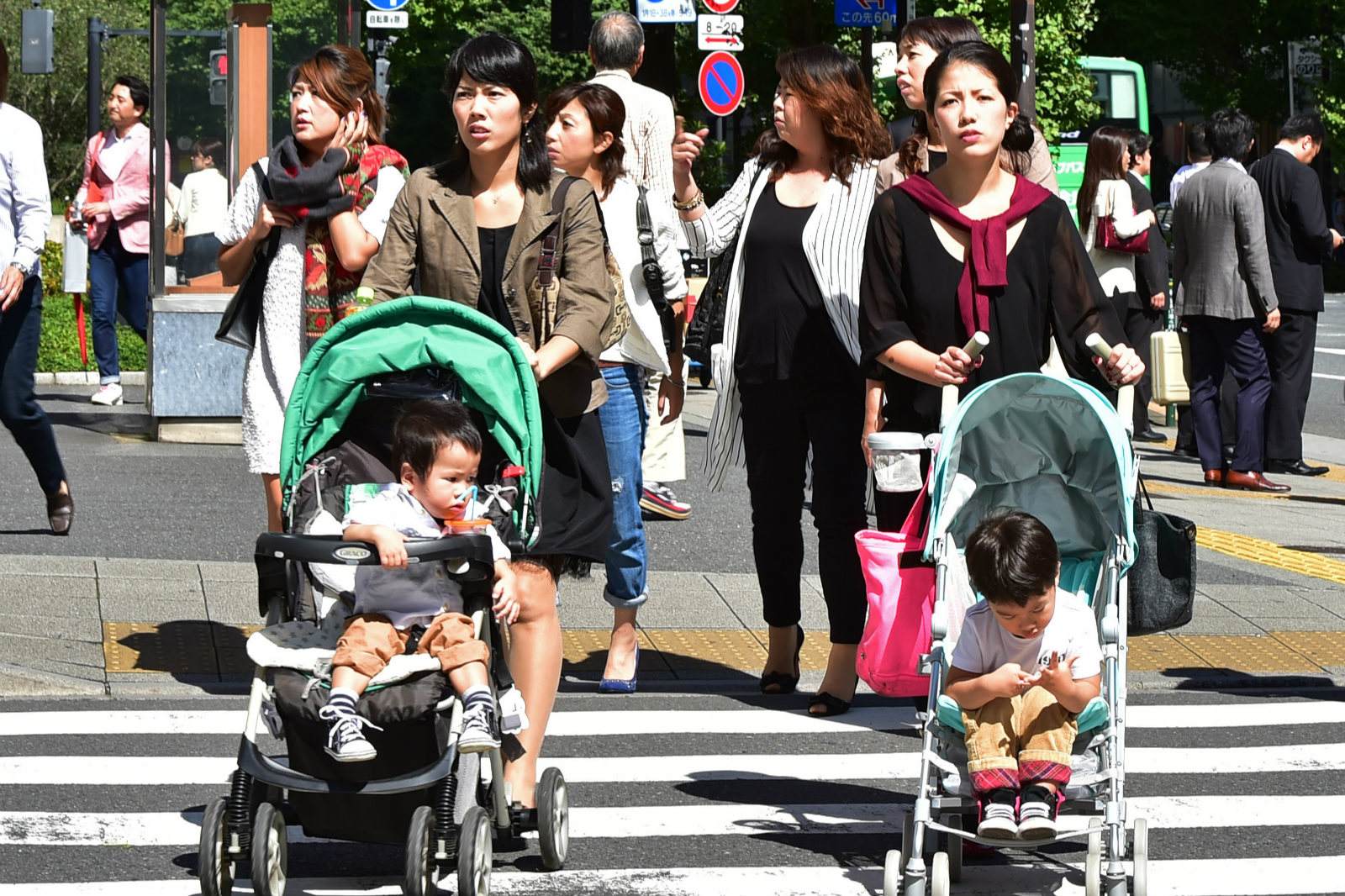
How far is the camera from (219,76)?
1387 cm

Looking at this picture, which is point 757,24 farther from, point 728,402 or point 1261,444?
point 728,402

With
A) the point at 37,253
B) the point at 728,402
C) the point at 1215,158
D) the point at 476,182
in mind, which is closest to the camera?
the point at 476,182

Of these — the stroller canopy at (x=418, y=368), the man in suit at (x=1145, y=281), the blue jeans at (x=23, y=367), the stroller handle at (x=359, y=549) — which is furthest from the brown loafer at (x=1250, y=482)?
the stroller handle at (x=359, y=549)

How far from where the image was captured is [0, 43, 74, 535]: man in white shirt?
9281 millimetres

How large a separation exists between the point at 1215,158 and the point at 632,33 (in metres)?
4.83

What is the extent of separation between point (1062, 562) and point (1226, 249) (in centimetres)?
783

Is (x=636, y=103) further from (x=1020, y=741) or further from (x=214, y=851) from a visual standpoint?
(x=214, y=851)

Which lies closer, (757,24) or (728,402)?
(728,402)

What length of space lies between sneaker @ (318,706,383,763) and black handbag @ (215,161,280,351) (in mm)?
2791

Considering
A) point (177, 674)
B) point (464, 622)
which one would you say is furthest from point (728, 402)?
point (464, 622)

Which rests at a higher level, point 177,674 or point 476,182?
point 476,182

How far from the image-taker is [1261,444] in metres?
13.4

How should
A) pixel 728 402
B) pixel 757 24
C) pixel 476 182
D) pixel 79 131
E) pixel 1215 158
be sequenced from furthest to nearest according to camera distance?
pixel 79 131, pixel 757 24, pixel 1215 158, pixel 728 402, pixel 476 182

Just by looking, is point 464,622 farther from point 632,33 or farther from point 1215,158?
point 1215,158
